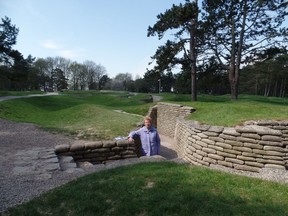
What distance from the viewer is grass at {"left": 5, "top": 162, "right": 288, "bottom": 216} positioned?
11.6 ft

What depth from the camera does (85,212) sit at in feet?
11.8

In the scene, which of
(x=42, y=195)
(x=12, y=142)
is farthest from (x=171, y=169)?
(x=12, y=142)

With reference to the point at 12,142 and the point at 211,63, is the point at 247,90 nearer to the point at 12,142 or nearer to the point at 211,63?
the point at 211,63

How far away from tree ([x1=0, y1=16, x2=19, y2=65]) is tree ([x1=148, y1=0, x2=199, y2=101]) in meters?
18.1

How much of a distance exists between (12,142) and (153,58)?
12160mm

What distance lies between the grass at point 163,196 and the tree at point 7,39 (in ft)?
93.8

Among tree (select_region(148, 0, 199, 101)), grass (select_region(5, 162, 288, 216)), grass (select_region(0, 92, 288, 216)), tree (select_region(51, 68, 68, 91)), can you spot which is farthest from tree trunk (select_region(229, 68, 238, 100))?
tree (select_region(51, 68, 68, 91))

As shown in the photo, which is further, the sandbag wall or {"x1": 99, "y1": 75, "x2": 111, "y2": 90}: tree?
{"x1": 99, "y1": 75, "x2": 111, "y2": 90}: tree

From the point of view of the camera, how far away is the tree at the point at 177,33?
57.6 feet

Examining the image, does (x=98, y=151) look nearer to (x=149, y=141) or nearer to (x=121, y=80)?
(x=149, y=141)

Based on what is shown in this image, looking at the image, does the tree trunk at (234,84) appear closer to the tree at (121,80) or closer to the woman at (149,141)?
the woman at (149,141)

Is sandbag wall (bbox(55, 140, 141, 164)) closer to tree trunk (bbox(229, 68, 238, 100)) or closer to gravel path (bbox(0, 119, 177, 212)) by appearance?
gravel path (bbox(0, 119, 177, 212))

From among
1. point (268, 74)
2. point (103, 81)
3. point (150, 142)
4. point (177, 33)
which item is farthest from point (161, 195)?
point (103, 81)

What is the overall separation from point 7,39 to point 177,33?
2085 centimetres
